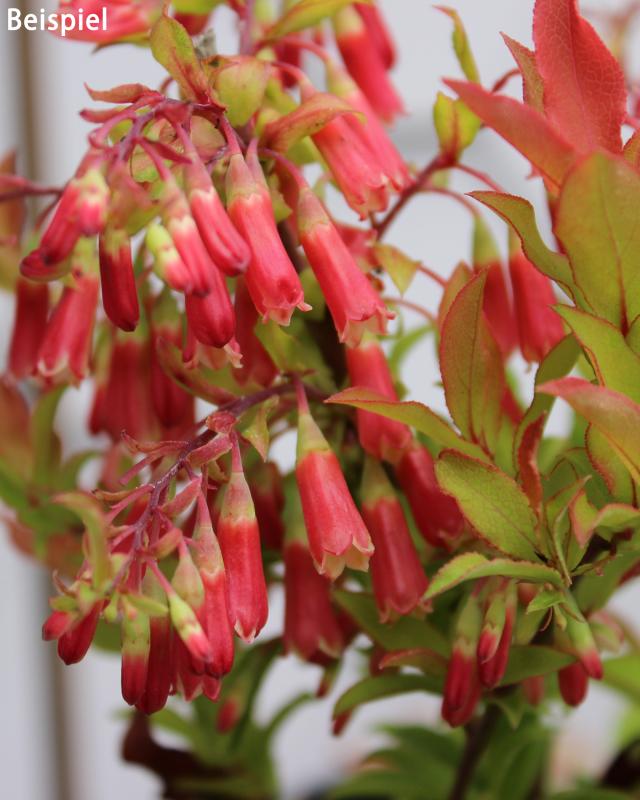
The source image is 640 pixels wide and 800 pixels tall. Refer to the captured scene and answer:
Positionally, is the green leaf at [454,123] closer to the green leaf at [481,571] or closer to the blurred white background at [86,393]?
the green leaf at [481,571]

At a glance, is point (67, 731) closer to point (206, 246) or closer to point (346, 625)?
point (346, 625)

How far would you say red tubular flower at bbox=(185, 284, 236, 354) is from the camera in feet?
1.06

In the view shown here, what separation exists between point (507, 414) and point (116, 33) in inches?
8.6

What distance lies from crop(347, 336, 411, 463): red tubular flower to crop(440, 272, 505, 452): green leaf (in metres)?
0.03

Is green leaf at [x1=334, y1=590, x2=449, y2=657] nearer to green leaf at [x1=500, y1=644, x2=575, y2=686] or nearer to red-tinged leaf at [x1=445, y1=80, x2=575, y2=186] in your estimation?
green leaf at [x1=500, y1=644, x2=575, y2=686]

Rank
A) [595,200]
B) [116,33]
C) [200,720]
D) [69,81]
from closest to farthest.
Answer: [595,200] → [116,33] → [200,720] → [69,81]

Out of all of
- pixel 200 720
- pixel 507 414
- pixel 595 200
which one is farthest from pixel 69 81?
pixel 595 200

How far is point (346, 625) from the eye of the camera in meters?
0.49

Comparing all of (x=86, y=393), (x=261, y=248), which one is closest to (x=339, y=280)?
(x=261, y=248)

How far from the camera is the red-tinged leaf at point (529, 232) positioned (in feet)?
1.11

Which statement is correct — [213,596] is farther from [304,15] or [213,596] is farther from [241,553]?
[304,15]

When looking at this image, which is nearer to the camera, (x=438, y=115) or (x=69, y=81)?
(x=438, y=115)

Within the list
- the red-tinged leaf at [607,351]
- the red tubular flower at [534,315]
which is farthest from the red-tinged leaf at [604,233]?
the red tubular flower at [534,315]

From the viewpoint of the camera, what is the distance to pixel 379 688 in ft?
1.49
